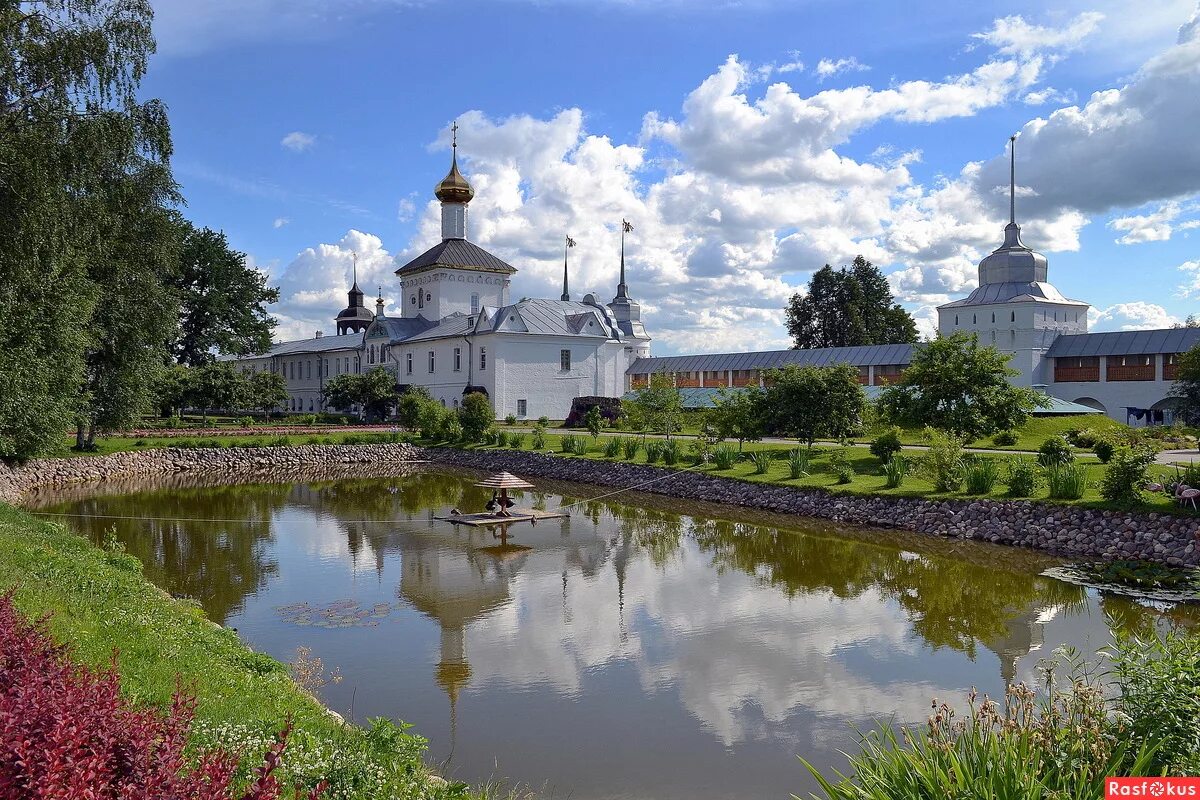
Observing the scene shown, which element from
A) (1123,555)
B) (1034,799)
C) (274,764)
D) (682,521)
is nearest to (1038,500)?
(1123,555)

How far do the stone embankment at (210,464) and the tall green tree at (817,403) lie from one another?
16534mm

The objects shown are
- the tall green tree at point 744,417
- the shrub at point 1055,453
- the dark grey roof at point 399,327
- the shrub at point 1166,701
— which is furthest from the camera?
the dark grey roof at point 399,327

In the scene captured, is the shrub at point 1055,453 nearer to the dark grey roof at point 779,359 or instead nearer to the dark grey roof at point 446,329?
the dark grey roof at point 779,359

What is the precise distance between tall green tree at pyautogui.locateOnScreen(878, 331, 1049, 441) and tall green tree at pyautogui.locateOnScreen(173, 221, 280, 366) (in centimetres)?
3754

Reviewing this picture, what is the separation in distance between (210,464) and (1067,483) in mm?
30035

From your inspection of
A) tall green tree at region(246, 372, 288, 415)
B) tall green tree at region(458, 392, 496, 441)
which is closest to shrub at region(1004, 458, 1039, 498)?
tall green tree at region(458, 392, 496, 441)

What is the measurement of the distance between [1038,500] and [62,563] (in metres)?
17.0

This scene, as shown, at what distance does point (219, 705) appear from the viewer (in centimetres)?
631

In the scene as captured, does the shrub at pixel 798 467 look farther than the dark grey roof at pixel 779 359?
No

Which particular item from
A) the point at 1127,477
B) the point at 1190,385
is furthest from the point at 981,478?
the point at 1190,385

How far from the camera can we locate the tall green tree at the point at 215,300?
47938 mm

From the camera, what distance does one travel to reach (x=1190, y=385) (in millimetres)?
34375

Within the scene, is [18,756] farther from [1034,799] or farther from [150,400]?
[150,400]

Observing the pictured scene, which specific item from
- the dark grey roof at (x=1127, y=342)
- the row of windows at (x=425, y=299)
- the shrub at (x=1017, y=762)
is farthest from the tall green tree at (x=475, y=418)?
the shrub at (x=1017, y=762)
